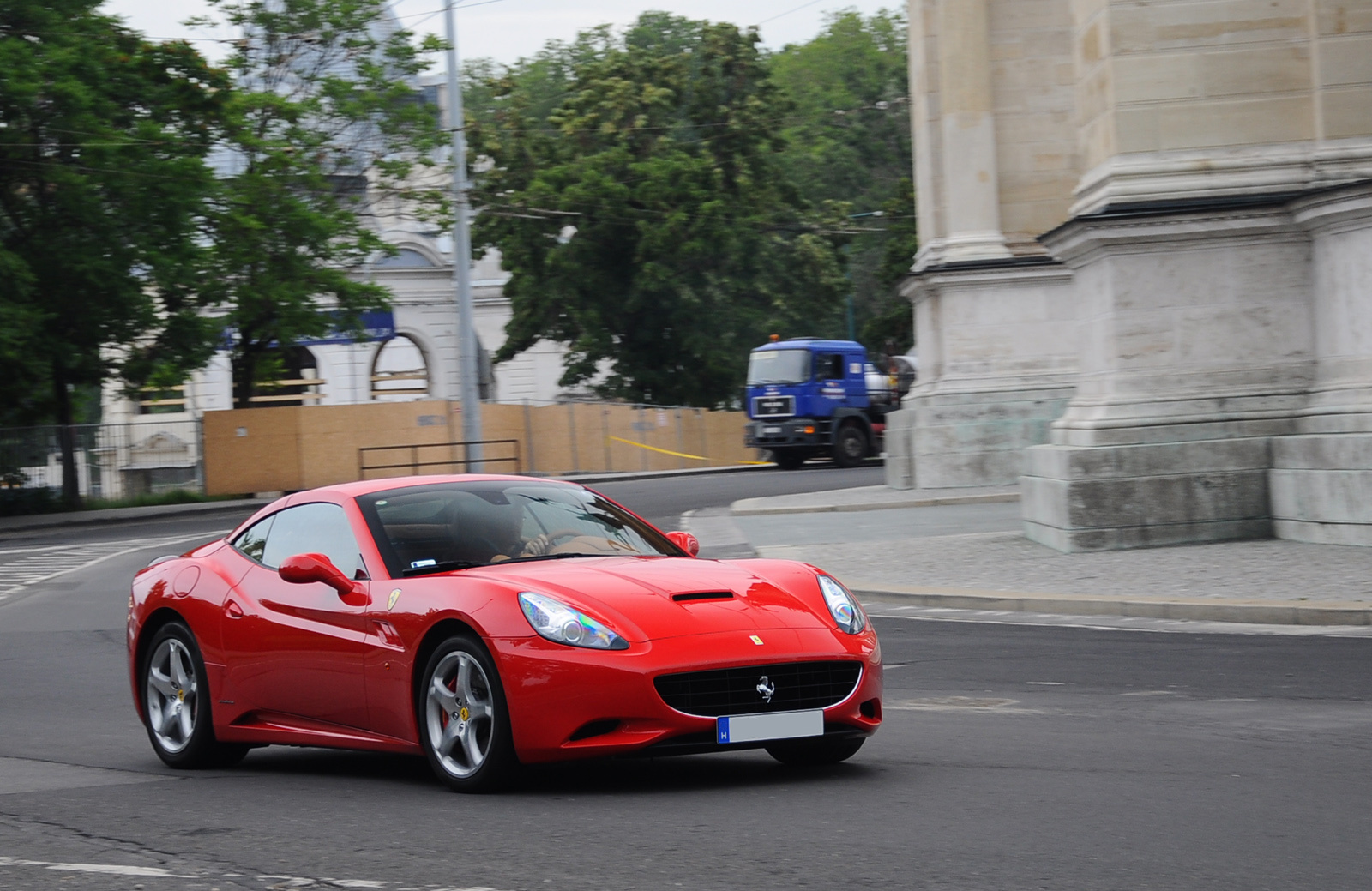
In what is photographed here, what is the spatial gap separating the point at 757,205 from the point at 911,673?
1866 inches

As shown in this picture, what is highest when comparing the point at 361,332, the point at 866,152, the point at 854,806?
the point at 866,152

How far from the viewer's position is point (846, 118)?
8138 centimetres

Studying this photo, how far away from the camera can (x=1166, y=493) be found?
593 inches

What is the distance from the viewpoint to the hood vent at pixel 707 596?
20.8 feet

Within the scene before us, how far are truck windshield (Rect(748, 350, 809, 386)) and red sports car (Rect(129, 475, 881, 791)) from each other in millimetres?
35919

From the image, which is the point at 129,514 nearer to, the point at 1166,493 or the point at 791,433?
the point at 791,433

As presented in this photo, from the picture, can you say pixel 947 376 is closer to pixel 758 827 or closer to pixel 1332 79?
pixel 1332 79

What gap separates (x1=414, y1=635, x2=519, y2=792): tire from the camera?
6.14 meters

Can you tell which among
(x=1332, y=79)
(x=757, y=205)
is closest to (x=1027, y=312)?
(x=1332, y=79)

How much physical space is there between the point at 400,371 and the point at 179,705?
58323mm

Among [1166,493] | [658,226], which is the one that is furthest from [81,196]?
[1166,493]

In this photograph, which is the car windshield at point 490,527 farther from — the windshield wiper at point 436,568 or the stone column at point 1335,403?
the stone column at point 1335,403

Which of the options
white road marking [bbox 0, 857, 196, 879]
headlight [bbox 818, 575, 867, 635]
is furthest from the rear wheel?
white road marking [bbox 0, 857, 196, 879]

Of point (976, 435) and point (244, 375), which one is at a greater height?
point (244, 375)
